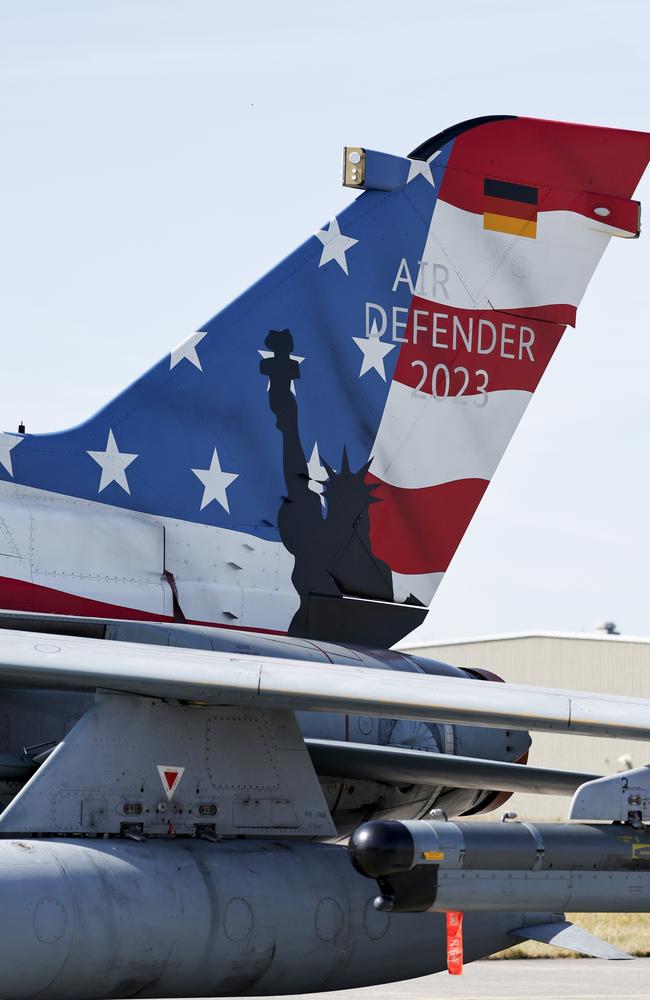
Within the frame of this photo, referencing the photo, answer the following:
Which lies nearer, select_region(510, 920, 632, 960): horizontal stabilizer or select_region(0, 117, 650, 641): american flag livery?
select_region(510, 920, 632, 960): horizontal stabilizer

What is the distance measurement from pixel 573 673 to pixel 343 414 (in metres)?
24.5

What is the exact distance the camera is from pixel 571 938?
698 cm

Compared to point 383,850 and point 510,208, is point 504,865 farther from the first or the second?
point 510,208

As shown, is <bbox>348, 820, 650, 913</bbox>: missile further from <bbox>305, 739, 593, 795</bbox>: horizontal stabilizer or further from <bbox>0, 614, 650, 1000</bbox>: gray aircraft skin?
<bbox>305, 739, 593, 795</bbox>: horizontal stabilizer

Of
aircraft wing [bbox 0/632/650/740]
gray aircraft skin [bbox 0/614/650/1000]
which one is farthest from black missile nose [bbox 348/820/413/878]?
aircraft wing [bbox 0/632/650/740]

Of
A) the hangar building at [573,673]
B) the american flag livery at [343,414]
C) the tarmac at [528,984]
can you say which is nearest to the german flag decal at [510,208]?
the american flag livery at [343,414]

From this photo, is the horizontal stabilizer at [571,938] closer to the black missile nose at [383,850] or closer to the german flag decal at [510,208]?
the black missile nose at [383,850]

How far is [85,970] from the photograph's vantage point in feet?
20.2

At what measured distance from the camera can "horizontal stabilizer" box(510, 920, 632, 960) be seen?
668 centimetres

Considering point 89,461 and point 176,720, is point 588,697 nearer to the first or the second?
point 176,720

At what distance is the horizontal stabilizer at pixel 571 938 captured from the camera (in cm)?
668

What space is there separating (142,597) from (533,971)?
588 centimetres

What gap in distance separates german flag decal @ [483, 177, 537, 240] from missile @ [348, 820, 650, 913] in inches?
163

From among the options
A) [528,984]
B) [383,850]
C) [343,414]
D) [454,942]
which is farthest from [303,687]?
[528,984]
